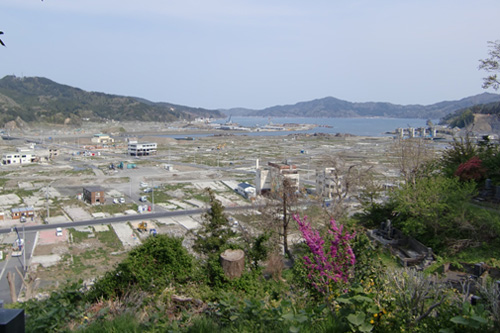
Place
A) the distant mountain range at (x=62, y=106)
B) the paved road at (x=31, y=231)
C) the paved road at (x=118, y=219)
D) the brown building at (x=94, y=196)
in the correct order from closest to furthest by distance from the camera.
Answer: the paved road at (x=31, y=231), the paved road at (x=118, y=219), the brown building at (x=94, y=196), the distant mountain range at (x=62, y=106)

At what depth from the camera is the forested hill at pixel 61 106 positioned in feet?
336

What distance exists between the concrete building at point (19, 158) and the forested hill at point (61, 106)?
58.1 meters

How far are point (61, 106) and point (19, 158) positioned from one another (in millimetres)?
90168

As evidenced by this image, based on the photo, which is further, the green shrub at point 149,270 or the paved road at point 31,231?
the paved road at point 31,231

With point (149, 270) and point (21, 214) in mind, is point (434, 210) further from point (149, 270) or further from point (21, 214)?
point (21, 214)

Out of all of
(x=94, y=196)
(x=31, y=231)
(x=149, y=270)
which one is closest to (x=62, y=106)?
(x=94, y=196)

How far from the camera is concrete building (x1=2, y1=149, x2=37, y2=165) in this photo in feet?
136

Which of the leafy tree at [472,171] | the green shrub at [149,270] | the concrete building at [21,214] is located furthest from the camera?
the concrete building at [21,214]

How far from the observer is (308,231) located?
164 inches

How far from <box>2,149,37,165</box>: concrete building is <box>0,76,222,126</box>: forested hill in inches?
2285

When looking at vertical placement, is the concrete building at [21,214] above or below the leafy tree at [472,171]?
below

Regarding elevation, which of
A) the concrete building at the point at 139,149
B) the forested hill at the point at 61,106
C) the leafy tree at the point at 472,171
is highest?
the forested hill at the point at 61,106

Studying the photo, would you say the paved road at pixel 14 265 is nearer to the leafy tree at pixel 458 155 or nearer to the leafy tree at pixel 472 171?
the leafy tree at pixel 472 171

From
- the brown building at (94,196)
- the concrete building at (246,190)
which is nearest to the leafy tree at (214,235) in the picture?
the concrete building at (246,190)
